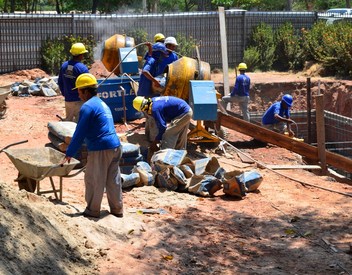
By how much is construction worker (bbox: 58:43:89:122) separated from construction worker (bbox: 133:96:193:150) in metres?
1.34

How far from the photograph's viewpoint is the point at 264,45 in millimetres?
28453

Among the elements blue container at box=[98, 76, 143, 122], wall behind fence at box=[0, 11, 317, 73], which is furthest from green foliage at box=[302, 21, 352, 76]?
blue container at box=[98, 76, 143, 122]

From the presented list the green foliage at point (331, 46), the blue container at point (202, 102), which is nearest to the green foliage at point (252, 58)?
the green foliage at point (331, 46)

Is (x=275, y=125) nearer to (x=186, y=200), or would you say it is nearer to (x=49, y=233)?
(x=186, y=200)

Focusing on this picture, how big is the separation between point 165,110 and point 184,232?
356cm

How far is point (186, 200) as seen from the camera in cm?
1152

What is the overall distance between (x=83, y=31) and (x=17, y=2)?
19.6 metres

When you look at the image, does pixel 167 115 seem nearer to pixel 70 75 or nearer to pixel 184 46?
pixel 70 75

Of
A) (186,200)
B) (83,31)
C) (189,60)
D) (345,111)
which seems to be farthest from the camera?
(83,31)

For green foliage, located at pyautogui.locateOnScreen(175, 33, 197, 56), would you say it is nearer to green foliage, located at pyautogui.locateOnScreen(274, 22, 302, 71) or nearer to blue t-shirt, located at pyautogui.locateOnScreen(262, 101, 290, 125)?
green foliage, located at pyautogui.locateOnScreen(274, 22, 302, 71)

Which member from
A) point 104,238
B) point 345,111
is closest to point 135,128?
point 104,238

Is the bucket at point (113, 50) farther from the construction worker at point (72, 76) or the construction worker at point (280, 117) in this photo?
the construction worker at point (72, 76)

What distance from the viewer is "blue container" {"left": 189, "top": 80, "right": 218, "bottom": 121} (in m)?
14.1

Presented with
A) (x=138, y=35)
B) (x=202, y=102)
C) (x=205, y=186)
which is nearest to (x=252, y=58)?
(x=138, y=35)
